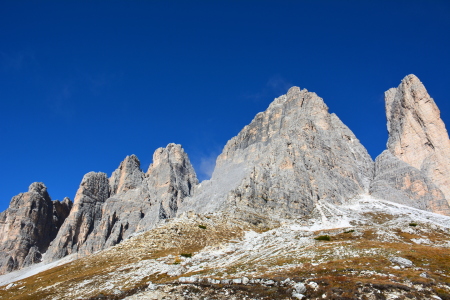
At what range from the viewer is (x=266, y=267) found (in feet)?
134

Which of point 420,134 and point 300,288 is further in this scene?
point 420,134

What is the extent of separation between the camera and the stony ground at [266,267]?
26.9m

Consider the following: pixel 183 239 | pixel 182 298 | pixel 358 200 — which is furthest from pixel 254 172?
pixel 182 298

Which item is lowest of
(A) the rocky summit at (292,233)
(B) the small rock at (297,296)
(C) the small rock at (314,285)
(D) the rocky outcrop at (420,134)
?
(B) the small rock at (297,296)

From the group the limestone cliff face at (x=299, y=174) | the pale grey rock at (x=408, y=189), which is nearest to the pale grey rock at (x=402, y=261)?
the limestone cliff face at (x=299, y=174)

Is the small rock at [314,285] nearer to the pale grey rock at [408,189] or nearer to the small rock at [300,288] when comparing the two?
the small rock at [300,288]

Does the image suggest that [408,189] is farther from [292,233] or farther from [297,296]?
[297,296]

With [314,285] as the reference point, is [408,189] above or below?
above

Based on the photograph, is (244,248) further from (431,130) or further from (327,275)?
(431,130)

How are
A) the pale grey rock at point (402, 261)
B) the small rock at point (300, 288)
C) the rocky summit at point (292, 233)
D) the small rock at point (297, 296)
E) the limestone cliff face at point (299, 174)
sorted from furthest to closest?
the limestone cliff face at point (299, 174) → the pale grey rock at point (402, 261) → the rocky summit at point (292, 233) → the small rock at point (300, 288) → the small rock at point (297, 296)

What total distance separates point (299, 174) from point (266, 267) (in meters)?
101

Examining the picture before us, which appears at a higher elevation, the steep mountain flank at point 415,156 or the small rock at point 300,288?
the steep mountain flank at point 415,156

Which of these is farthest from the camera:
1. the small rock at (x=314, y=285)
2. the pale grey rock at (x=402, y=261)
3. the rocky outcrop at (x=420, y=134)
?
the rocky outcrop at (x=420, y=134)

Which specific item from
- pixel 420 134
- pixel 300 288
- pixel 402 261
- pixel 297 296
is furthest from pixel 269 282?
pixel 420 134
